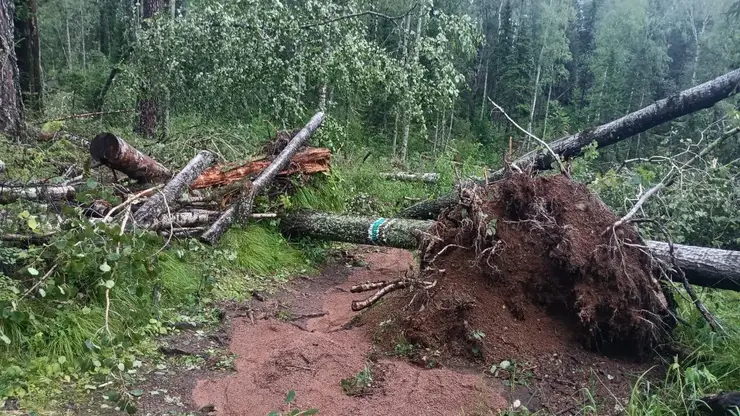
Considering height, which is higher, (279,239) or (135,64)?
(135,64)

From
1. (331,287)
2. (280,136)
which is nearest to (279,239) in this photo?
(331,287)

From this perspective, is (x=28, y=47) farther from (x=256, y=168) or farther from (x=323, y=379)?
(x=323, y=379)

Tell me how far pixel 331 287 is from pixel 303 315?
40.4 inches

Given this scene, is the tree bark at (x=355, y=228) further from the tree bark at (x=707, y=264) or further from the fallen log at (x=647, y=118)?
the tree bark at (x=707, y=264)

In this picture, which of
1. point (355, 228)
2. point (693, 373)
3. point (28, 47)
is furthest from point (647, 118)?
point (28, 47)

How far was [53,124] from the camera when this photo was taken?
7.13 meters

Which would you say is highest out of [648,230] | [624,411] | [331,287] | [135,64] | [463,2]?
[463,2]

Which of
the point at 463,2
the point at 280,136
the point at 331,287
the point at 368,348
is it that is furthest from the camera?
the point at 463,2

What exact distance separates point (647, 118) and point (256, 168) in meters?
4.84

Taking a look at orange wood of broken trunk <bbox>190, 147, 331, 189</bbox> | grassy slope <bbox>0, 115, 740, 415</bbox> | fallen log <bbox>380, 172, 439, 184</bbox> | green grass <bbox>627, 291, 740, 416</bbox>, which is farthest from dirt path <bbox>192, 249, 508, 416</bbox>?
fallen log <bbox>380, 172, 439, 184</bbox>

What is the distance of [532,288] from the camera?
407 cm

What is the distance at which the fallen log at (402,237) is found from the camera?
4.04 metres

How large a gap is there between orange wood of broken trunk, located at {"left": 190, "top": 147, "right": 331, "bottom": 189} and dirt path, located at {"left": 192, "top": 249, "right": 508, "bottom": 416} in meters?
2.06

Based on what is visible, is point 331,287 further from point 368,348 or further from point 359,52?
point 359,52
